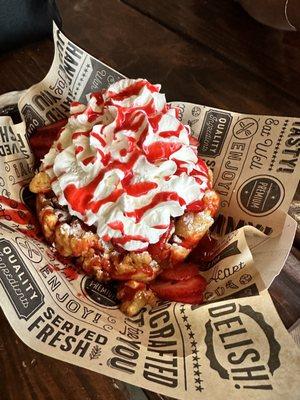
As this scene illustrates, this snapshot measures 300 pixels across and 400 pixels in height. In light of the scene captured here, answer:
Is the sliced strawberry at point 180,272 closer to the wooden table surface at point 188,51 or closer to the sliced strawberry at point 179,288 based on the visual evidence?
the sliced strawberry at point 179,288

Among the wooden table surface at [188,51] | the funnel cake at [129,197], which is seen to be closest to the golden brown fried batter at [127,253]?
the funnel cake at [129,197]

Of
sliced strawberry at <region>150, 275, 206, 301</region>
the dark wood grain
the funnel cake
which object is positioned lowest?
sliced strawberry at <region>150, 275, 206, 301</region>

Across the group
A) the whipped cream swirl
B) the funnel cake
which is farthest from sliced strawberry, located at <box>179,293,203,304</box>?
the whipped cream swirl

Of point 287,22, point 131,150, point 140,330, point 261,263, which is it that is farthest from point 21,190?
point 287,22

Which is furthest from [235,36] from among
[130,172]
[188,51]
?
[130,172]

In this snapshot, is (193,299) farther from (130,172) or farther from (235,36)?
(235,36)

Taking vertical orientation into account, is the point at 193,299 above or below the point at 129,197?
below

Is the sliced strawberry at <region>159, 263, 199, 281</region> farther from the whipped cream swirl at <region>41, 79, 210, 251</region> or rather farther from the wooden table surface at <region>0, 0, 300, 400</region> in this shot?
the wooden table surface at <region>0, 0, 300, 400</region>
